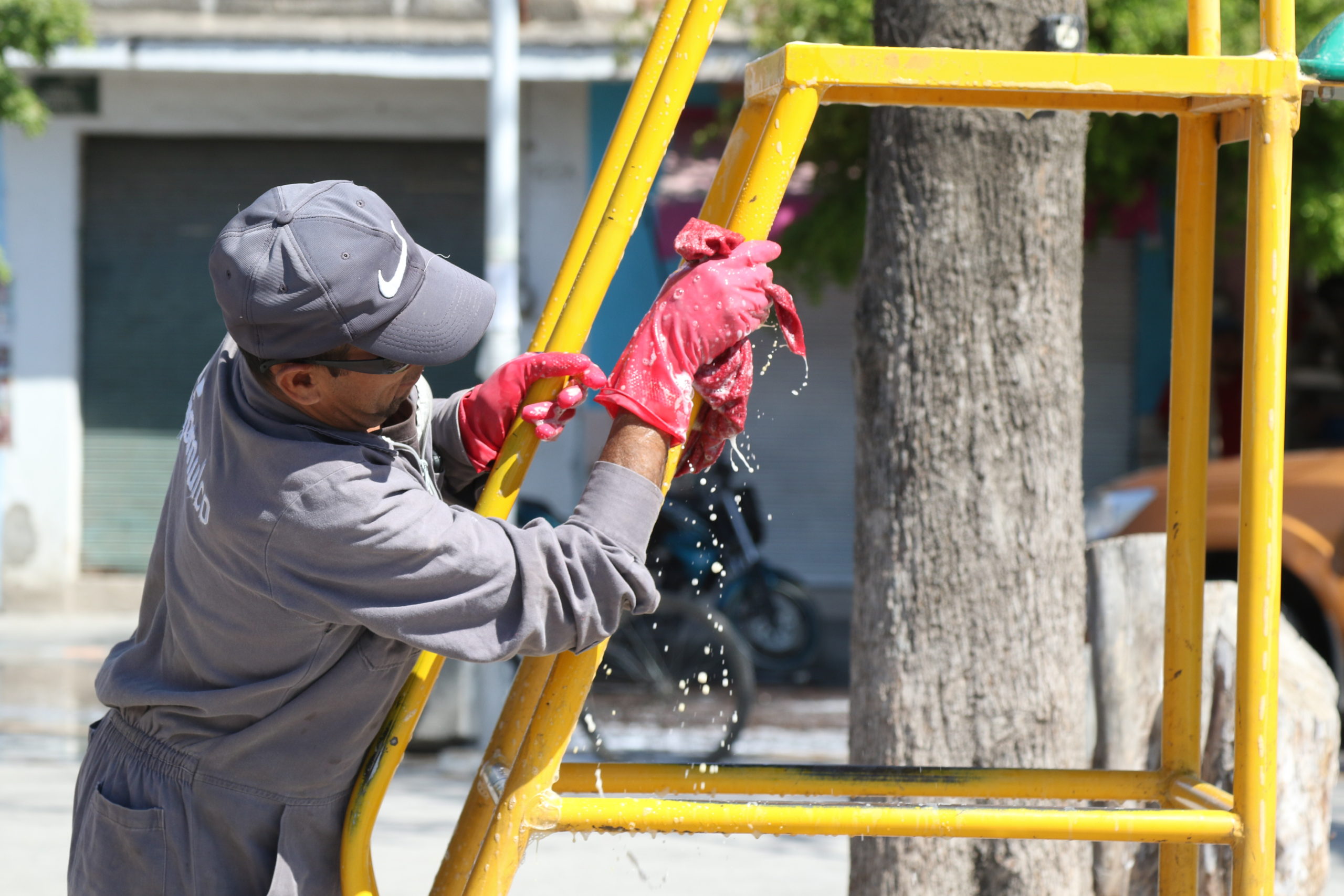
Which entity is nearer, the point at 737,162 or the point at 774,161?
the point at 774,161

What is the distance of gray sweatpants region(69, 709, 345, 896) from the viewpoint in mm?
1724

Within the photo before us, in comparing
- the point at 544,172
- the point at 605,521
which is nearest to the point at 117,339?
the point at 544,172

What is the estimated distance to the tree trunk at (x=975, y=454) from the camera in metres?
2.73

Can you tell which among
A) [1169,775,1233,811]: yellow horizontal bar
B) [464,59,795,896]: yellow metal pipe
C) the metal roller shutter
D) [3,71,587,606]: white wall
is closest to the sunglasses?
[464,59,795,896]: yellow metal pipe

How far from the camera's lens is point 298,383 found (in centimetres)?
162

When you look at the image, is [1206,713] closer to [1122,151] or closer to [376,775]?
[376,775]

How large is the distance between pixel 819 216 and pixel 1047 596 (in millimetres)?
5470

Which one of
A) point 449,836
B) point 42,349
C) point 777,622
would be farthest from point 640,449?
A: point 42,349

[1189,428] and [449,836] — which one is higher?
[1189,428]

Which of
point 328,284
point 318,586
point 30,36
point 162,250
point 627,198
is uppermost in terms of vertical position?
point 30,36

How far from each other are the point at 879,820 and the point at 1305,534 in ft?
16.4

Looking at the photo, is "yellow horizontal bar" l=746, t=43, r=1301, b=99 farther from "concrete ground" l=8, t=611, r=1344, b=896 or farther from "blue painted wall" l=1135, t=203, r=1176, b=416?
"blue painted wall" l=1135, t=203, r=1176, b=416

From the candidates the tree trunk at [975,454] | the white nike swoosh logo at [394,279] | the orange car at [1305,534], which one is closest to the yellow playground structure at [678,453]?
the white nike swoosh logo at [394,279]

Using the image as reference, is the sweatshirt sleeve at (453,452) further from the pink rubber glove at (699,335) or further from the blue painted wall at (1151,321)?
the blue painted wall at (1151,321)
